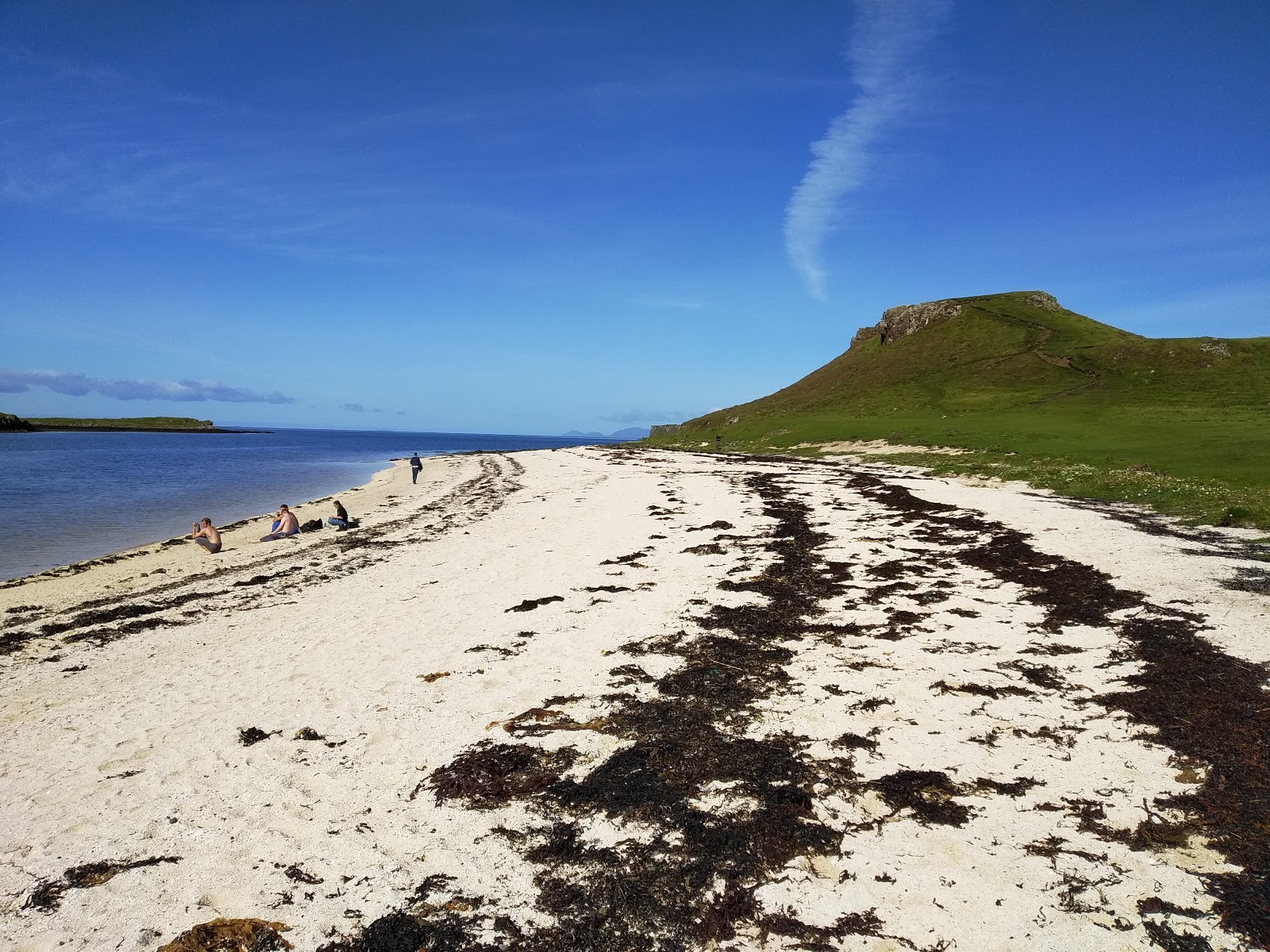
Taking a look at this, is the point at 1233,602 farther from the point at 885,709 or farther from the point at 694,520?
the point at 694,520

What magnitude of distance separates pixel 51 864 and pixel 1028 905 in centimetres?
811

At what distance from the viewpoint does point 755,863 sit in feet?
17.5

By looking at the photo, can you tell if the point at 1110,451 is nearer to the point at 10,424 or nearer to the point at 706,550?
the point at 706,550

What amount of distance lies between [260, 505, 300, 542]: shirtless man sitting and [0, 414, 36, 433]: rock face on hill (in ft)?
661

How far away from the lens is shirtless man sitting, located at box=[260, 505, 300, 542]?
24.3 meters

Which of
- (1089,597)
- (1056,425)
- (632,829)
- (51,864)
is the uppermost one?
(1056,425)

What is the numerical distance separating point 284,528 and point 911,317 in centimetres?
11094

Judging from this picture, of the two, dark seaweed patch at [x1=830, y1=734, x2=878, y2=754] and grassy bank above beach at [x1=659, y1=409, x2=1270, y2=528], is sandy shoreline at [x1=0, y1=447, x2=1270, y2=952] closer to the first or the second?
dark seaweed patch at [x1=830, y1=734, x2=878, y2=754]

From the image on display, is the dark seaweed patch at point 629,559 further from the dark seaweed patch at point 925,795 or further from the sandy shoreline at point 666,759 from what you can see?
the dark seaweed patch at point 925,795

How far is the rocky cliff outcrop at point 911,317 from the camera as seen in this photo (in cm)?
10788

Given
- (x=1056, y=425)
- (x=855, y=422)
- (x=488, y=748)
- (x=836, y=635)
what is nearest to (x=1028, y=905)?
(x=488, y=748)

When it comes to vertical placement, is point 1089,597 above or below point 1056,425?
below

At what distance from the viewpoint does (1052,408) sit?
59656 mm

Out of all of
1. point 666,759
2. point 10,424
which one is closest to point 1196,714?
point 666,759
